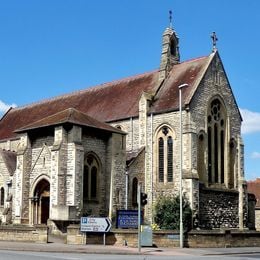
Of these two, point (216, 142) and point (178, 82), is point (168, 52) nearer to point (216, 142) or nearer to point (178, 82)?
point (178, 82)

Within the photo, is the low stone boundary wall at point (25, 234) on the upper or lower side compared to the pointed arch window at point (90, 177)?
lower

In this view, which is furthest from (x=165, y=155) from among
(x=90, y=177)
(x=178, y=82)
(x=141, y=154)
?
(x=90, y=177)

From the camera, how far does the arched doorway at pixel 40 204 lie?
38812 millimetres

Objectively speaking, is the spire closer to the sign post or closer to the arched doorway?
the arched doorway

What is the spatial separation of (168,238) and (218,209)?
1043cm

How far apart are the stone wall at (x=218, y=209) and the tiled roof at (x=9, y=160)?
601 inches

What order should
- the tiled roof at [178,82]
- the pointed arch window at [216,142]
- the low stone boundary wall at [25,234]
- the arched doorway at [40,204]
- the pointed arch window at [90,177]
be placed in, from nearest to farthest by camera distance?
the low stone boundary wall at [25,234], the pointed arch window at [90,177], the arched doorway at [40,204], the tiled roof at [178,82], the pointed arch window at [216,142]

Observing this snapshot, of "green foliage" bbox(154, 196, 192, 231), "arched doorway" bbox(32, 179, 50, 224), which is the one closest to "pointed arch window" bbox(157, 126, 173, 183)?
"green foliage" bbox(154, 196, 192, 231)

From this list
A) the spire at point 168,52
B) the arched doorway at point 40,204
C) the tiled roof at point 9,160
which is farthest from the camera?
the spire at point 168,52

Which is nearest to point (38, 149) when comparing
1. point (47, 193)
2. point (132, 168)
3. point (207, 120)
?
point (47, 193)

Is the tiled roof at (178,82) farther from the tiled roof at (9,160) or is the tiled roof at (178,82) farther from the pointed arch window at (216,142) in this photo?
the tiled roof at (9,160)

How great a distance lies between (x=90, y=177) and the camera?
3844 cm

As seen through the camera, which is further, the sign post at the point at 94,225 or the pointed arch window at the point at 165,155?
the pointed arch window at the point at 165,155

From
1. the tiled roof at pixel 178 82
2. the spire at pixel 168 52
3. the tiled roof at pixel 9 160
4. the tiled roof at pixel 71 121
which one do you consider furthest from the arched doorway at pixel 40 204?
the spire at pixel 168 52
